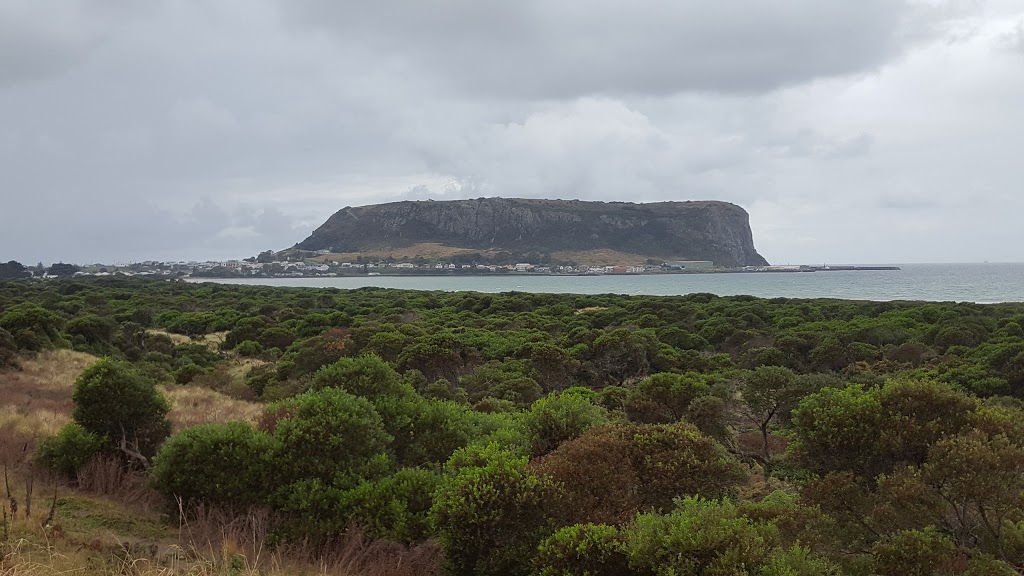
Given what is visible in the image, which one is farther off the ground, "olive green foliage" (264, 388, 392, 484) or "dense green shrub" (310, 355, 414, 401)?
"dense green shrub" (310, 355, 414, 401)

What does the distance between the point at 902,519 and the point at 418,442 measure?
655 centimetres

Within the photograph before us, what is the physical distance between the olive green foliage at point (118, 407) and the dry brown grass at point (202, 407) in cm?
408

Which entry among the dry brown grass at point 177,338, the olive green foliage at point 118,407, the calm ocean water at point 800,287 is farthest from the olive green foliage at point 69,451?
the calm ocean water at point 800,287

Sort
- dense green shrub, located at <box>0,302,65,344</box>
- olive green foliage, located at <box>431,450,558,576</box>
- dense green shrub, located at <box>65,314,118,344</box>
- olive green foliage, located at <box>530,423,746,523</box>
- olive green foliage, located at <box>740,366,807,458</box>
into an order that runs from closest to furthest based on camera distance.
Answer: olive green foliage, located at <box>431,450,558,576</box>, olive green foliage, located at <box>530,423,746,523</box>, olive green foliage, located at <box>740,366,807,458</box>, dense green shrub, located at <box>0,302,65,344</box>, dense green shrub, located at <box>65,314,118,344</box>

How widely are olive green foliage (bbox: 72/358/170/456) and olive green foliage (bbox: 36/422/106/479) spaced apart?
0.23 m

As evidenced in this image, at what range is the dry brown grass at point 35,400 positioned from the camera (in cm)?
1177

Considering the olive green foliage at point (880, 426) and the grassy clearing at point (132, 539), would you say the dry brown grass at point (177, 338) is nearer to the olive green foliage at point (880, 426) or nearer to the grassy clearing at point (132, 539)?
the grassy clearing at point (132, 539)

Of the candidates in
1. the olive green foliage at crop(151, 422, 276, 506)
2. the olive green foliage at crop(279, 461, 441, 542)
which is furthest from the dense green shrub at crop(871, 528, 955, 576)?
the olive green foliage at crop(151, 422, 276, 506)

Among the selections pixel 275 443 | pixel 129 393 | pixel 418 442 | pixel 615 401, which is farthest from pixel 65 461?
pixel 615 401

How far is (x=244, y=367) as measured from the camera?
1255 inches

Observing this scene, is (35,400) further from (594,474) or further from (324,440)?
(594,474)

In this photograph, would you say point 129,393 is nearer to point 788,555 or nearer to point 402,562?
point 402,562

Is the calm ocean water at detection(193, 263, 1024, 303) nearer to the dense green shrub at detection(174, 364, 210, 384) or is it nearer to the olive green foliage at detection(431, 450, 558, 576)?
the dense green shrub at detection(174, 364, 210, 384)

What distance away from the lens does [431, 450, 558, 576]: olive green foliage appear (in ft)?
20.7
